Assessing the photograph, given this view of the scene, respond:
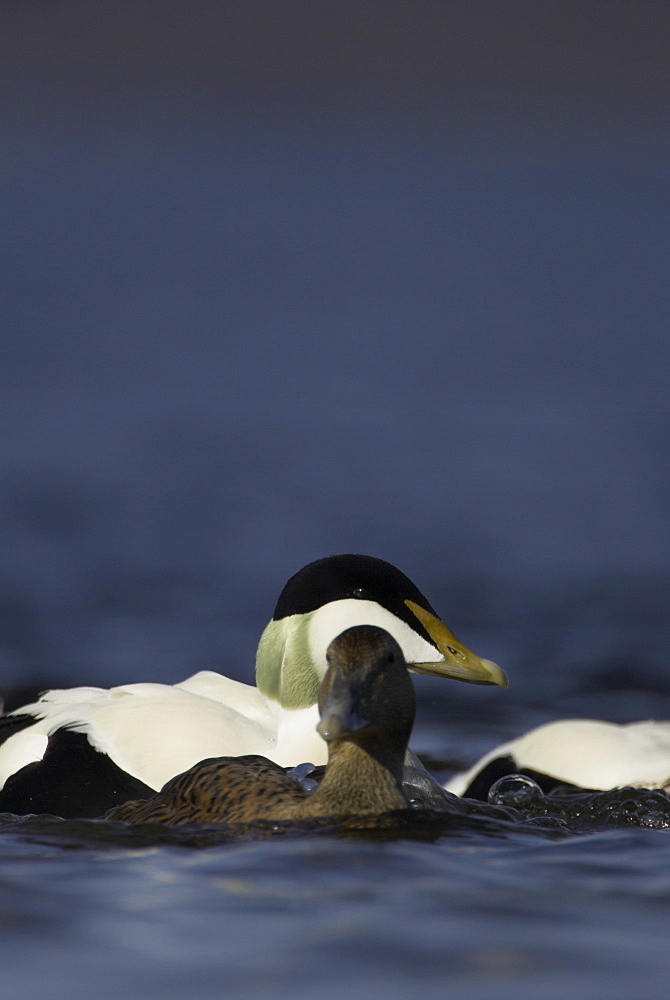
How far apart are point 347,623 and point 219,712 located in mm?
560

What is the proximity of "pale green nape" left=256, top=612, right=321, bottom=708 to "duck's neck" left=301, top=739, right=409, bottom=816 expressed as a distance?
127 cm

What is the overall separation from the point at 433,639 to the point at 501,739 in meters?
1.82

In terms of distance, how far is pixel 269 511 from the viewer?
11.1 m

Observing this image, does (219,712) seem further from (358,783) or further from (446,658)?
(358,783)

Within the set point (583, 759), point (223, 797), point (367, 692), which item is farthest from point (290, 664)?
point (367, 692)

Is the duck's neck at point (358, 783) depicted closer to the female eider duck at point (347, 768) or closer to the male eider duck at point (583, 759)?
the female eider duck at point (347, 768)

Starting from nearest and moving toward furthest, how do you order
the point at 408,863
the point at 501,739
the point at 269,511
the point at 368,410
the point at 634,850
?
the point at 408,863 < the point at 634,850 < the point at 501,739 < the point at 269,511 < the point at 368,410

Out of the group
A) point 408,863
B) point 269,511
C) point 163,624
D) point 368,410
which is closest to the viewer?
point 408,863

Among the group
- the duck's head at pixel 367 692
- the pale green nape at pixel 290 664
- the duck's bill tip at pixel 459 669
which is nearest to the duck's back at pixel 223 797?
the duck's head at pixel 367 692

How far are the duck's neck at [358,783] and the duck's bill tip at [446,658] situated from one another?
4.69 feet

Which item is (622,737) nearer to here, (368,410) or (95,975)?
(95,975)

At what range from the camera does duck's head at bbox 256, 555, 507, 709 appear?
5.45 meters

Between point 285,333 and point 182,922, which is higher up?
point 285,333

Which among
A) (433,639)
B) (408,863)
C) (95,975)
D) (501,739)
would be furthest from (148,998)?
(501,739)
